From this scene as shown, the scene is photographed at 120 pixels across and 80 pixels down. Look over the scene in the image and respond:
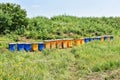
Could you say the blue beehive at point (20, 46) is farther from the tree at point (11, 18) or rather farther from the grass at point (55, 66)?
the tree at point (11, 18)

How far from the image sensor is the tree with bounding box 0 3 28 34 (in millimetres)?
25517

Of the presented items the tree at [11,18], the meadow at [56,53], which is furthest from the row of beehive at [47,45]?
the tree at [11,18]

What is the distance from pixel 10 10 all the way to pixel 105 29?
11841mm

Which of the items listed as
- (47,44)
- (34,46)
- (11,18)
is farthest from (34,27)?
(34,46)

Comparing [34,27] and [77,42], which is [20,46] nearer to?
[77,42]

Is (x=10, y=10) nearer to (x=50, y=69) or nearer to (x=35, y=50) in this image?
(x=35, y=50)

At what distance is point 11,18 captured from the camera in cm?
2597

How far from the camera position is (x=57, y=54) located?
62.1 ft

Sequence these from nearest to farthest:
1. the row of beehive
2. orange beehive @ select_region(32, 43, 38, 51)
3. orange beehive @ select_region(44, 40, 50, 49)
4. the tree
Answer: the row of beehive < orange beehive @ select_region(32, 43, 38, 51) < orange beehive @ select_region(44, 40, 50, 49) < the tree

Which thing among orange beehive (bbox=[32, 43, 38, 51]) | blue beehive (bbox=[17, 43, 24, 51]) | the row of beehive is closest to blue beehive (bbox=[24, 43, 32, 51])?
the row of beehive

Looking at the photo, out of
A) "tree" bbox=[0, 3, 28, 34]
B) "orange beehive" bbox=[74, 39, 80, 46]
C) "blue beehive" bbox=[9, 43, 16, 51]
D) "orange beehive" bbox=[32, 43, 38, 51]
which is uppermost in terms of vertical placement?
"tree" bbox=[0, 3, 28, 34]

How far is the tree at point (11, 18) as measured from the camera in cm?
2552

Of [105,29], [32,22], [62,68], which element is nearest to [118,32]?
[105,29]

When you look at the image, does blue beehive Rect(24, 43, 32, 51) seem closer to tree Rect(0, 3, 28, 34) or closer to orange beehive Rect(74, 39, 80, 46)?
tree Rect(0, 3, 28, 34)
